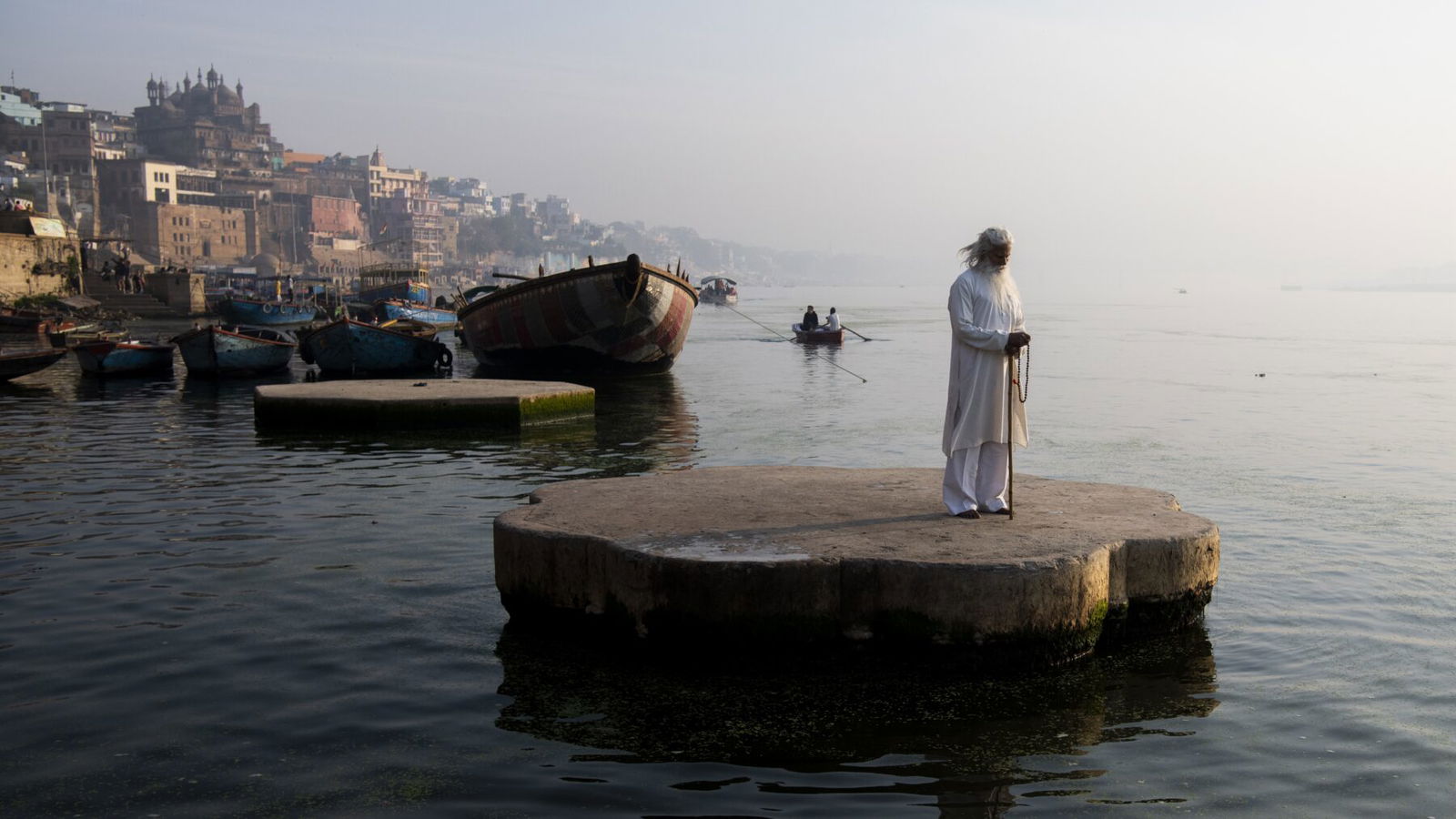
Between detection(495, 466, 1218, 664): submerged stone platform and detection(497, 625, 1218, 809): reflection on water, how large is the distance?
172 millimetres

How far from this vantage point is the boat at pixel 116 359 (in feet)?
84.7

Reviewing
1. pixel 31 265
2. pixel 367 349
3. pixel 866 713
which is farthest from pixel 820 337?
pixel 31 265

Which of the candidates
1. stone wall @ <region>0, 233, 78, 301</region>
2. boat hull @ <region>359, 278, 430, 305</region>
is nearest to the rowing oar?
boat hull @ <region>359, 278, 430, 305</region>

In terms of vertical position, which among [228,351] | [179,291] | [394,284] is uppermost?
[394,284]

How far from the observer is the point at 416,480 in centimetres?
1219

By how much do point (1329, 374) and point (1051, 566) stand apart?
3035cm

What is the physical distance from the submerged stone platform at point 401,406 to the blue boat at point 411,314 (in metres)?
26.9

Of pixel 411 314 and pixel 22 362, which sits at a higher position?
pixel 411 314

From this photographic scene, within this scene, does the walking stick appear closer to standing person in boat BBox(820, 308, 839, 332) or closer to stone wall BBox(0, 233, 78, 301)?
standing person in boat BBox(820, 308, 839, 332)

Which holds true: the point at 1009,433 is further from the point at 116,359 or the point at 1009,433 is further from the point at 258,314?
the point at 258,314

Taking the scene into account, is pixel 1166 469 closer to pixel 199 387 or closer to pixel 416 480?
pixel 416 480

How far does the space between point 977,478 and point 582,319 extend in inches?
777

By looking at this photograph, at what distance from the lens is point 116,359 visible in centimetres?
2584

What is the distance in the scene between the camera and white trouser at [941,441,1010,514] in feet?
23.2
